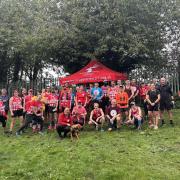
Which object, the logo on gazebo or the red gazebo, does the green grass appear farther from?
the logo on gazebo

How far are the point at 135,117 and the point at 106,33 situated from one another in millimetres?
7326

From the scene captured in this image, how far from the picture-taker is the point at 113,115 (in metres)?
16.2

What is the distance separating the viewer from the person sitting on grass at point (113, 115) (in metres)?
16.1

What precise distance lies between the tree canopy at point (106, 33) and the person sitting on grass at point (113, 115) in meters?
5.37

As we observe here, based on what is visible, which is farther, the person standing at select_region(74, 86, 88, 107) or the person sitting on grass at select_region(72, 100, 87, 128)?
the person standing at select_region(74, 86, 88, 107)

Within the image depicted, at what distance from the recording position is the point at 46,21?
77.0 ft

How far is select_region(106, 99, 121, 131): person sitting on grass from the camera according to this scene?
16.1 m

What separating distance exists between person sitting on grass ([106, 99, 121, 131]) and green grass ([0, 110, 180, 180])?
880mm

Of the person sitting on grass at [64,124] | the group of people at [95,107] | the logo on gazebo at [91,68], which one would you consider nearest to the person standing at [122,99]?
the group of people at [95,107]

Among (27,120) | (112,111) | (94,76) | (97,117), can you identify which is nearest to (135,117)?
(112,111)

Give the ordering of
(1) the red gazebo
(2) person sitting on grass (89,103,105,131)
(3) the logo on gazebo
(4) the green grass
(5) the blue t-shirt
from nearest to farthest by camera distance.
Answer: (4) the green grass
(2) person sitting on grass (89,103,105,131)
(5) the blue t-shirt
(1) the red gazebo
(3) the logo on gazebo

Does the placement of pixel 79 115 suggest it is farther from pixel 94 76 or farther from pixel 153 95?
pixel 94 76

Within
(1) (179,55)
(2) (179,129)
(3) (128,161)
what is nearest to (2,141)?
(3) (128,161)

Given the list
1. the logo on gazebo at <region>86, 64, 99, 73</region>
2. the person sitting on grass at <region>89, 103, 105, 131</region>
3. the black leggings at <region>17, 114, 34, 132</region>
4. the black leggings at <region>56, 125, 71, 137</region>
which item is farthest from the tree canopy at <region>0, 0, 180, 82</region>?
the black leggings at <region>56, 125, 71, 137</region>
